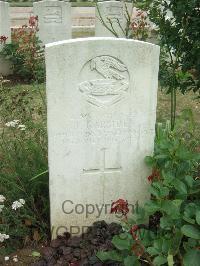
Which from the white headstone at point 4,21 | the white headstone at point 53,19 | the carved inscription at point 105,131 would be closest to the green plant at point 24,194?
the carved inscription at point 105,131

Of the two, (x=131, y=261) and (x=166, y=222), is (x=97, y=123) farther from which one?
(x=131, y=261)

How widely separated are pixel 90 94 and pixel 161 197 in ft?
2.42

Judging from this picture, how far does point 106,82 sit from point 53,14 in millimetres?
5818

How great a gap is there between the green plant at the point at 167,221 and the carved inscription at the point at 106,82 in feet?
1.55

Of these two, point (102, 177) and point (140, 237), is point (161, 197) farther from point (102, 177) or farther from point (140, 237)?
point (102, 177)

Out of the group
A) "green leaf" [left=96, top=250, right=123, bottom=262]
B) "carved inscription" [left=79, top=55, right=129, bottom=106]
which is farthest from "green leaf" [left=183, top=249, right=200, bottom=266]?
"carved inscription" [left=79, top=55, right=129, bottom=106]

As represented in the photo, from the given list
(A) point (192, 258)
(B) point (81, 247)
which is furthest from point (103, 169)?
(A) point (192, 258)

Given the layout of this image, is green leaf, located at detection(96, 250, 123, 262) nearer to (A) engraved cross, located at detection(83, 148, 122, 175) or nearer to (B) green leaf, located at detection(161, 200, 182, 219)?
(B) green leaf, located at detection(161, 200, 182, 219)

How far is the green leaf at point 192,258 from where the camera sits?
7.62ft

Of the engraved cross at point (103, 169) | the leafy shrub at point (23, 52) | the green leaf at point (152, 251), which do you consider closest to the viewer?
the green leaf at point (152, 251)

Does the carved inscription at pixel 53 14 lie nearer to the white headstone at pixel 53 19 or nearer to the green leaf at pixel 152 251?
the white headstone at pixel 53 19

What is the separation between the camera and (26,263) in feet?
9.60

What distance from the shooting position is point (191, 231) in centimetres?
236

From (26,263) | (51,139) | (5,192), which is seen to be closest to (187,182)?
(51,139)
